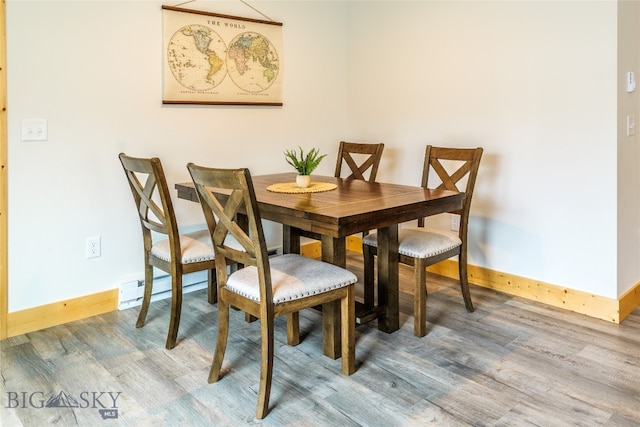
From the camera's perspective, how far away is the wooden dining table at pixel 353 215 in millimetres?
1952

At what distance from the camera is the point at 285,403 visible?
1926mm

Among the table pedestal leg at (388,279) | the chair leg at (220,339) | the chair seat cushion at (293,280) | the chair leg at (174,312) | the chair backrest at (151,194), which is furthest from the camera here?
the table pedestal leg at (388,279)

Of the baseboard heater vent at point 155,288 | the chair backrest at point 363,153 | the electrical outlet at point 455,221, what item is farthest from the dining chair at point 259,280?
the electrical outlet at point 455,221

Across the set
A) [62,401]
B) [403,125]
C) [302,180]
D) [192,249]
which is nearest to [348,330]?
[302,180]

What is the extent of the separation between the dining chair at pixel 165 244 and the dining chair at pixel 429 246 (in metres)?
0.88

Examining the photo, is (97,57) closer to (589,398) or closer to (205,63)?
(205,63)

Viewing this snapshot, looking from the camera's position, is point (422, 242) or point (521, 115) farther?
point (521, 115)

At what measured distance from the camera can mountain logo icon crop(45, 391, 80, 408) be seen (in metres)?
1.92

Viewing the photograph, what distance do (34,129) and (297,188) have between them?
4.65 feet

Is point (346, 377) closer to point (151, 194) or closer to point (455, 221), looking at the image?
point (151, 194)

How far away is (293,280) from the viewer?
197 cm

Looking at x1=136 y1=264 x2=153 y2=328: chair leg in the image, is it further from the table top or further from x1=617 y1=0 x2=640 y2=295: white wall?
x1=617 y1=0 x2=640 y2=295: white wall

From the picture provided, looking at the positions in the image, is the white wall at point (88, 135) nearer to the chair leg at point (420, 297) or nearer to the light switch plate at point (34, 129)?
the light switch plate at point (34, 129)

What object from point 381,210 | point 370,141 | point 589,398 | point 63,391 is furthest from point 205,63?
point 589,398
